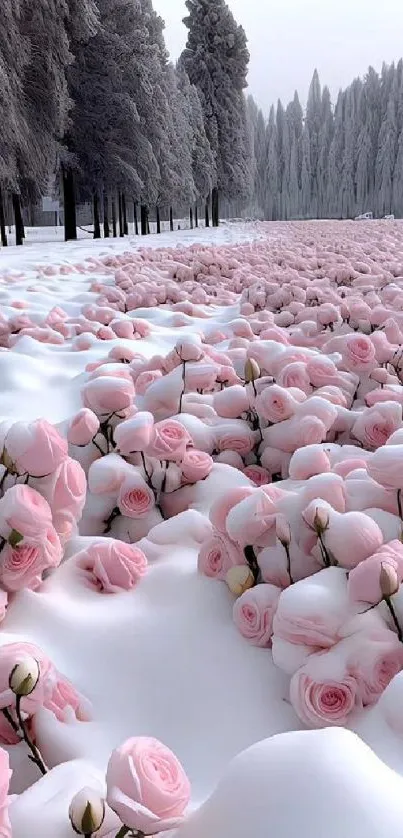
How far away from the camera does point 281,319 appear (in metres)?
3.90

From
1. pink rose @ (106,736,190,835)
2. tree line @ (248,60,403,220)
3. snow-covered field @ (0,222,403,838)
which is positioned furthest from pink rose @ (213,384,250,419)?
tree line @ (248,60,403,220)

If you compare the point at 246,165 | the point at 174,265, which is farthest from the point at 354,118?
the point at 174,265

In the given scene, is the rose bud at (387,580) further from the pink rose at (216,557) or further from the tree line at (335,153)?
the tree line at (335,153)

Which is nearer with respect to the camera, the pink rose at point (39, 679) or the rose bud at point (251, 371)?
the pink rose at point (39, 679)

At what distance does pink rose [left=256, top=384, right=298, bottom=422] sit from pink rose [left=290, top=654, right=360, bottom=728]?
0.90 meters

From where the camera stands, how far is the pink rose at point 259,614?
1.19 m

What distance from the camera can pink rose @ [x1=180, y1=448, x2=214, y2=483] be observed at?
1728mm

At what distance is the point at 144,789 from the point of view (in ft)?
2.25

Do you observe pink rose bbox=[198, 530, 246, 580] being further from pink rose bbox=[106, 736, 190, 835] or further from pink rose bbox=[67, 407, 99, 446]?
pink rose bbox=[106, 736, 190, 835]

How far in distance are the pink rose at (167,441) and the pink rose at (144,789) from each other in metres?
0.97

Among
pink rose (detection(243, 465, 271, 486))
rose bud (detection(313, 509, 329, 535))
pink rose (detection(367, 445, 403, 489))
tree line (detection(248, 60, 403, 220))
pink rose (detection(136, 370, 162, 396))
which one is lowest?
pink rose (detection(243, 465, 271, 486))

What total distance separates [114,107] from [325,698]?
1674 cm

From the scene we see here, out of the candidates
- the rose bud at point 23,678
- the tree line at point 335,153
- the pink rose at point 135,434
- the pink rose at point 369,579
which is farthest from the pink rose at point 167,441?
the tree line at point 335,153

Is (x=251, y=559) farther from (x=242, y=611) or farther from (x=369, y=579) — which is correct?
(x=369, y=579)
